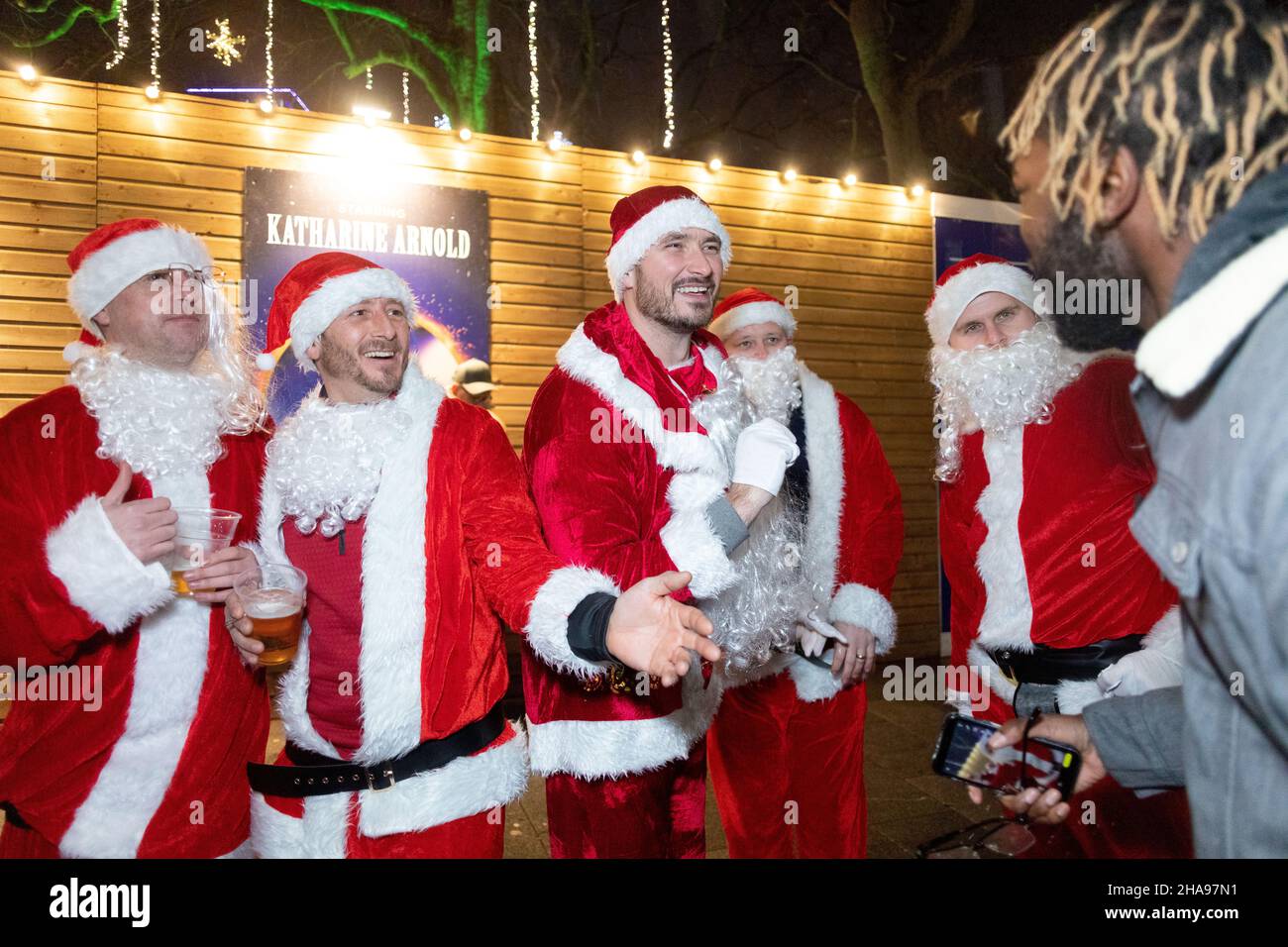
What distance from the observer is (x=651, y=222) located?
255 centimetres

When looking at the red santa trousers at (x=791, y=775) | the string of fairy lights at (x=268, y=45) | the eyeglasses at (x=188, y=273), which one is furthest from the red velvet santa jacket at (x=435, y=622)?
the string of fairy lights at (x=268, y=45)

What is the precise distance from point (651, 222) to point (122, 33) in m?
6.38

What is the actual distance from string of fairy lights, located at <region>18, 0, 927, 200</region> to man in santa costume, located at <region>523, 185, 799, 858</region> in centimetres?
398

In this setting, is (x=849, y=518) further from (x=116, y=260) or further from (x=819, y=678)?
(x=116, y=260)

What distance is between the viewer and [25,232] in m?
4.65

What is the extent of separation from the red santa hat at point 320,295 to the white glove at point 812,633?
5.25 feet

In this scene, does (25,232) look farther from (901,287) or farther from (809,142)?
(809,142)

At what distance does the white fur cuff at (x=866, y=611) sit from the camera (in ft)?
9.84

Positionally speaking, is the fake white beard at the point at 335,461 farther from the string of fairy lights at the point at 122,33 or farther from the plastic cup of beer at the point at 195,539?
the string of fairy lights at the point at 122,33

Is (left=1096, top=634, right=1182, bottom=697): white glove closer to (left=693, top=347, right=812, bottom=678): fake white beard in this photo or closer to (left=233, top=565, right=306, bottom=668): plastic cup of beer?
(left=693, top=347, right=812, bottom=678): fake white beard
